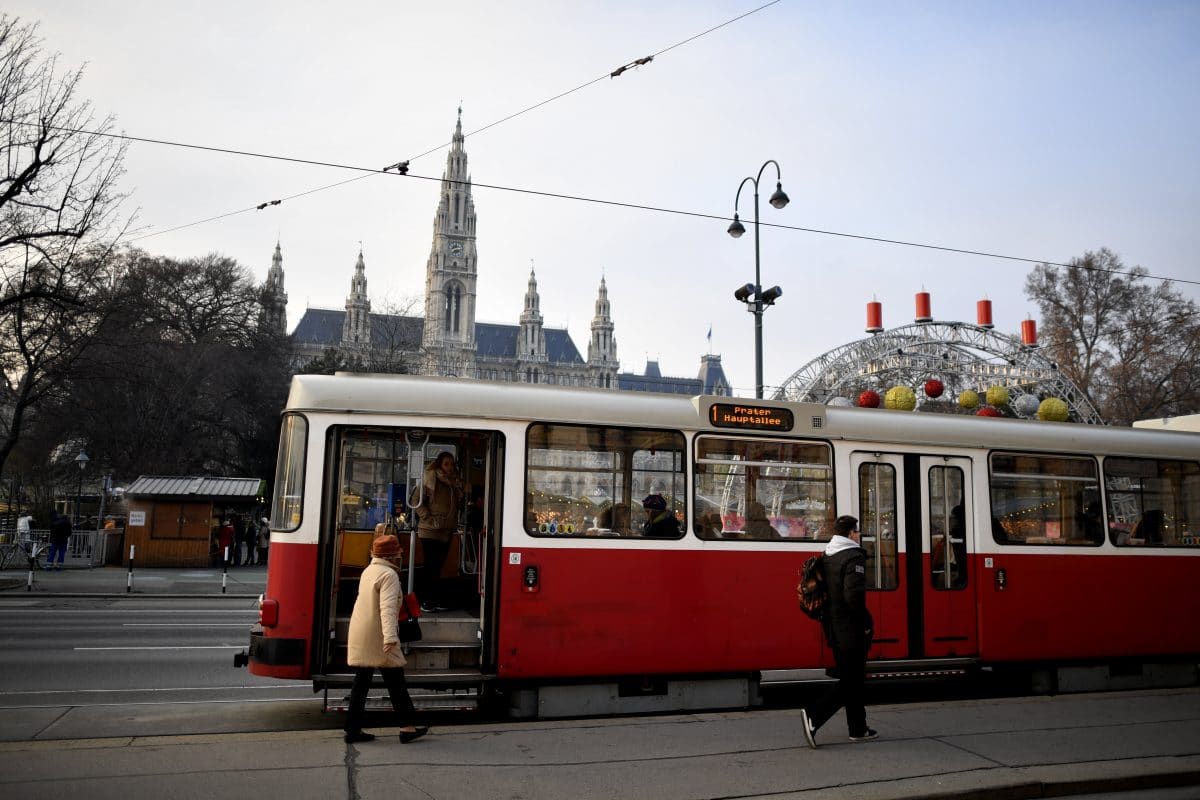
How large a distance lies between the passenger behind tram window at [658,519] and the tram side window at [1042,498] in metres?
3.73

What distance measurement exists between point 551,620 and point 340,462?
2.35m

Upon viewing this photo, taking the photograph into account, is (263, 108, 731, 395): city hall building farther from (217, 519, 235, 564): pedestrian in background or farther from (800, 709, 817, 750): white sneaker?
(800, 709, 817, 750): white sneaker

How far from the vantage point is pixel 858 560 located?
23.6 ft

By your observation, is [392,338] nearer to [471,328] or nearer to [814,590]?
[814,590]

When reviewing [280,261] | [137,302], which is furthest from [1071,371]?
[280,261]

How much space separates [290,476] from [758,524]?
4.41 metres

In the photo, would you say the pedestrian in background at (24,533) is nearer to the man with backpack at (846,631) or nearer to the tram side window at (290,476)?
the tram side window at (290,476)

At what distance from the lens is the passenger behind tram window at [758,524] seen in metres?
8.98

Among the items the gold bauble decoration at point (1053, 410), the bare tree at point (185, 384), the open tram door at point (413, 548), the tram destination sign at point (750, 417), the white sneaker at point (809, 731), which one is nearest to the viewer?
the white sneaker at point (809, 731)

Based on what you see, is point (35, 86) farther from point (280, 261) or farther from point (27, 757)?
point (280, 261)

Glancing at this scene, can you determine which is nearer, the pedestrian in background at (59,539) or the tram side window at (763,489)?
the tram side window at (763,489)

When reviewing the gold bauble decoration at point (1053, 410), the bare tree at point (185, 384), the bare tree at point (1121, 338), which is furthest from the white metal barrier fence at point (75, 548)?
the bare tree at point (1121, 338)

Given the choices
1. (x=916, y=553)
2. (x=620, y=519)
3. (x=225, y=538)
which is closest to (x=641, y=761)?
(x=620, y=519)

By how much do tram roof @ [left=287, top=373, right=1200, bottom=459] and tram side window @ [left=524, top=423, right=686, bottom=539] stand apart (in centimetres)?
15
